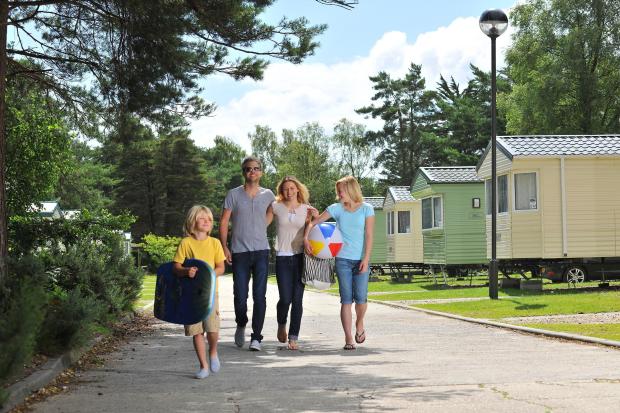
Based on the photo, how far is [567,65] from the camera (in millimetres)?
48469

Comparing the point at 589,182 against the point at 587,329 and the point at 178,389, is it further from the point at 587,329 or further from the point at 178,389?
the point at 178,389

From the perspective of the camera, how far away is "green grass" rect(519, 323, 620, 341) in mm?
11953

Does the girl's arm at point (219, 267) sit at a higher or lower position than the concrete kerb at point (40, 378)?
higher

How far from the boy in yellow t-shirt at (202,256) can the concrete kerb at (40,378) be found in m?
1.28

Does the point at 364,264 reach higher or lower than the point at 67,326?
higher

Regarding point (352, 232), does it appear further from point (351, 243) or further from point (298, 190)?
point (298, 190)

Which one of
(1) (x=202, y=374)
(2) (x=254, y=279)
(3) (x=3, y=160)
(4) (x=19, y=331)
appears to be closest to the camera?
(4) (x=19, y=331)

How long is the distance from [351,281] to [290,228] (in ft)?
3.14

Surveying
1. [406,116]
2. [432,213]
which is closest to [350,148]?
[406,116]

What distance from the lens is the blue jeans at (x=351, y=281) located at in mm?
10828

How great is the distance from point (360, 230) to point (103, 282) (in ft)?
19.5

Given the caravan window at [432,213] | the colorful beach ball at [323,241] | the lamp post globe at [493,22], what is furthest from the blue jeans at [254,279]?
the caravan window at [432,213]

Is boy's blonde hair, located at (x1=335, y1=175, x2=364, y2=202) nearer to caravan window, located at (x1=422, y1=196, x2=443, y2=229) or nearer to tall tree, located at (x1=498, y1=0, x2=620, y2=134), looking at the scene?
caravan window, located at (x1=422, y1=196, x2=443, y2=229)

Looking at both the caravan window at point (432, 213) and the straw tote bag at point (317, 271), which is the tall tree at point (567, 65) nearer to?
the caravan window at point (432, 213)
